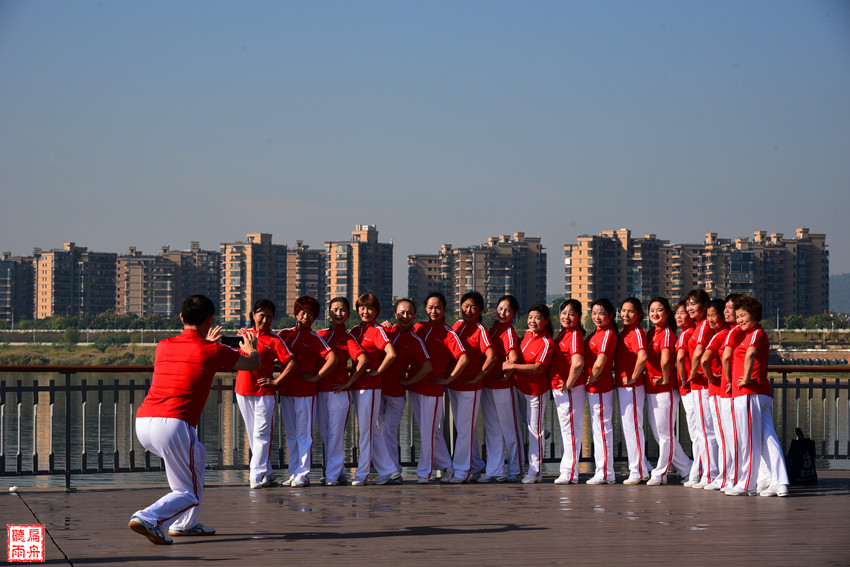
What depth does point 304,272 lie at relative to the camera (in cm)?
19050

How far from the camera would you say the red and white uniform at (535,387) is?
9.10 meters

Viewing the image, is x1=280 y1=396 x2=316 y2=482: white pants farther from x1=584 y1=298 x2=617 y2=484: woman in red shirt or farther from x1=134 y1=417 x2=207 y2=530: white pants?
x1=134 y1=417 x2=207 y2=530: white pants

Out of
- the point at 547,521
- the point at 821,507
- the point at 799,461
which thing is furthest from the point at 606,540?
the point at 799,461

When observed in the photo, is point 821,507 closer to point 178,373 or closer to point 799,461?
point 799,461

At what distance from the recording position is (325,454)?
897 centimetres

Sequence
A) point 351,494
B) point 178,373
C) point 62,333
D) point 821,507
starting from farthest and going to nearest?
point 62,333, point 351,494, point 821,507, point 178,373

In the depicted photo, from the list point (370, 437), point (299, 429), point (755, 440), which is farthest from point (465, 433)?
point (755, 440)

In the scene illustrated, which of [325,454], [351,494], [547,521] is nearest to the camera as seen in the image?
[547,521]

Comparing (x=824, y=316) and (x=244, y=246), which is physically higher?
(x=244, y=246)

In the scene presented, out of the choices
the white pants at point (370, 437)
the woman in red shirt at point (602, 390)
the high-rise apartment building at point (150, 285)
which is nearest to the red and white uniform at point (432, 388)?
the white pants at point (370, 437)

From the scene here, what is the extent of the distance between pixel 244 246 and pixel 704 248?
8182 cm

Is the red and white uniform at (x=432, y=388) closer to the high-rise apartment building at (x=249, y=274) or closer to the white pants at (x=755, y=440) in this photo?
the white pants at (x=755, y=440)

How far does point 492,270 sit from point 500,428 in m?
177

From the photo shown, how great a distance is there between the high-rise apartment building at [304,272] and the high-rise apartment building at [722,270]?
1772 inches
